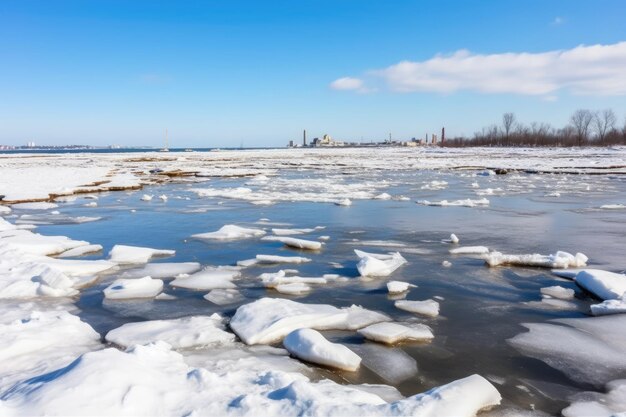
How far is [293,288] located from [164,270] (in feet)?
6.07

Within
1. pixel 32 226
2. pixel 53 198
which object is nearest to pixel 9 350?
pixel 32 226

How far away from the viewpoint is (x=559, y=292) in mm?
4699

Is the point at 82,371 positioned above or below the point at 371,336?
above

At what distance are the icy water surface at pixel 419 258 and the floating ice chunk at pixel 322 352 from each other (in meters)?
0.08

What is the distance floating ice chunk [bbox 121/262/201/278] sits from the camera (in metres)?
5.46

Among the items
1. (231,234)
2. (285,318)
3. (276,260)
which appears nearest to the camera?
(285,318)

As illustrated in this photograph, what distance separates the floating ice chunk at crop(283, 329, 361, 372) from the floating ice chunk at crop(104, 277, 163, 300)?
2079mm

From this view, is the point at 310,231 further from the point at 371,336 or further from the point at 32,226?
the point at 32,226

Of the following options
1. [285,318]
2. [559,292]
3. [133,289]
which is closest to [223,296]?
[133,289]

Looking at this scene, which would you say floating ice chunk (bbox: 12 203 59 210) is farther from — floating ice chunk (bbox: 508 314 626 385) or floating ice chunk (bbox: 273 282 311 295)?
floating ice chunk (bbox: 508 314 626 385)

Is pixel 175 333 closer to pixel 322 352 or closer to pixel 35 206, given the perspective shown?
pixel 322 352

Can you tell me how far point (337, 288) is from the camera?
4.95 metres

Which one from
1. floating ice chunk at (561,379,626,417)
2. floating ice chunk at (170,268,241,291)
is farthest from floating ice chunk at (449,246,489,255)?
floating ice chunk at (561,379,626,417)

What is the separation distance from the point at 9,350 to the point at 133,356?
3.63 feet
